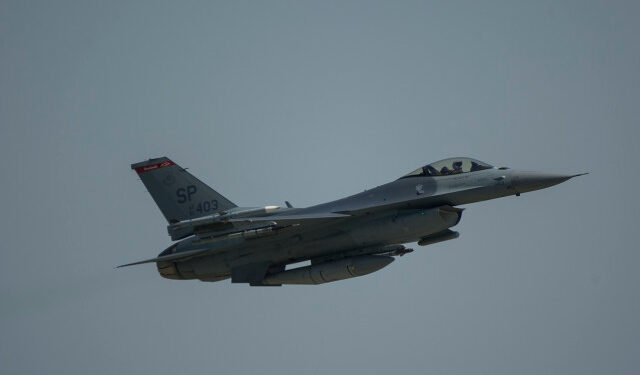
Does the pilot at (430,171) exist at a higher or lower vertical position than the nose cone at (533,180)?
higher

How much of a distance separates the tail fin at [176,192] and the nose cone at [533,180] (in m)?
8.93

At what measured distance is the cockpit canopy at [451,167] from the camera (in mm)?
28047

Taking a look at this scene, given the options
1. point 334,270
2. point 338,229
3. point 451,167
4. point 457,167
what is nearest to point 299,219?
point 338,229

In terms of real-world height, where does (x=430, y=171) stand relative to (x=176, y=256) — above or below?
above

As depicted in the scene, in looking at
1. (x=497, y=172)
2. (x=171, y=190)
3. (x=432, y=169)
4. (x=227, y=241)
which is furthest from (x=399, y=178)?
(x=171, y=190)

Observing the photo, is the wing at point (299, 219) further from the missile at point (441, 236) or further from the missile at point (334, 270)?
the missile at point (441, 236)

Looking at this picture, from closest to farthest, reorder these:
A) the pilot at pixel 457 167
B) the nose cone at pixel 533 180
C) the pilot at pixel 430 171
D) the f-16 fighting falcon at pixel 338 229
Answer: the nose cone at pixel 533 180 < the f-16 fighting falcon at pixel 338 229 < the pilot at pixel 457 167 < the pilot at pixel 430 171

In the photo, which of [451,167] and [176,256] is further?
[176,256]

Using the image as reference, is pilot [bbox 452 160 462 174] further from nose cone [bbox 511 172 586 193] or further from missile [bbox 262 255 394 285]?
missile [bbox 262 255 394 285]

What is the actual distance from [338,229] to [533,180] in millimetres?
5691

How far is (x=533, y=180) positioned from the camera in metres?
27.3

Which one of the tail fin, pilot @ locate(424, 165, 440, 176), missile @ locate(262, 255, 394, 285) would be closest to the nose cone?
pilot @ locate(424, 165, 440, 176)

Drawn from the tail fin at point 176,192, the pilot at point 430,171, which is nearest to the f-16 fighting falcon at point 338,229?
the pilot at point 430,171

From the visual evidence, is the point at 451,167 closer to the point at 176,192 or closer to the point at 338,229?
the point at 338,229
